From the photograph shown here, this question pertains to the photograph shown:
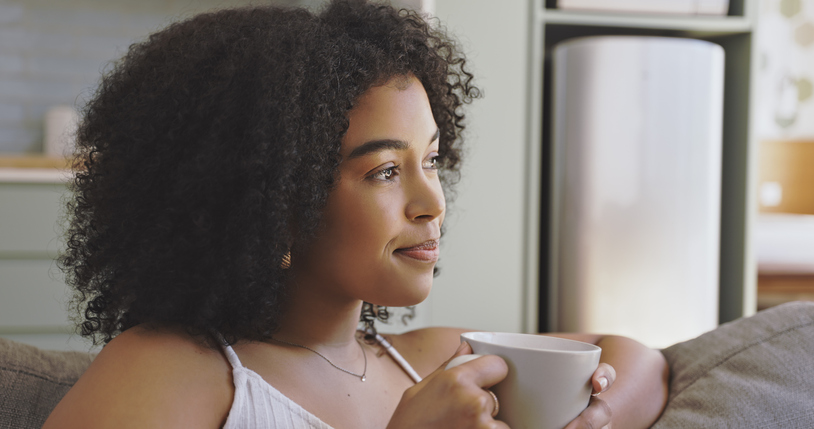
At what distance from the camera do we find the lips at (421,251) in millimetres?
751

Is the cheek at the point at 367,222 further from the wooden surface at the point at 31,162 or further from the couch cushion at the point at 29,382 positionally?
the wooden surface at the point at 31,162

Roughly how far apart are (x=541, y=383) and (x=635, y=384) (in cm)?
34

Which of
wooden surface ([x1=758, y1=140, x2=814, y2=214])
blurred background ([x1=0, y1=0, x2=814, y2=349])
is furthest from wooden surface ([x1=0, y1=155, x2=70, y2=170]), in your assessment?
wooden surface ([x1=758, y1=140, x2=814, y2=214])

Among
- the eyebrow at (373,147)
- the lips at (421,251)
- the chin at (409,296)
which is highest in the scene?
the eyebrow at (373,147)

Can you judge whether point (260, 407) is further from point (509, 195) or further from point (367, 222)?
point (509, 195)

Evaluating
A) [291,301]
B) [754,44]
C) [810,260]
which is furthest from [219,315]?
[810,260]

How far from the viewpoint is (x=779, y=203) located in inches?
132

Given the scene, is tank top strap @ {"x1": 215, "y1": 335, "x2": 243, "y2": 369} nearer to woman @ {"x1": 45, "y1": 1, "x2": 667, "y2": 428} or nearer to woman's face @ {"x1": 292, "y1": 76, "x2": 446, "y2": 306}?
woman @ {"x1": 45, "y1": 1, "x2": 667, "y2": 428}

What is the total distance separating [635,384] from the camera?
0.83 m

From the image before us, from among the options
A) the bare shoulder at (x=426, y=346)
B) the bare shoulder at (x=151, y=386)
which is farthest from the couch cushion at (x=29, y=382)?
the bare shoulder at (x=426, y=346)

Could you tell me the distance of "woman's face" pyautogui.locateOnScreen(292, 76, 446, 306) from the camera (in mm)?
732

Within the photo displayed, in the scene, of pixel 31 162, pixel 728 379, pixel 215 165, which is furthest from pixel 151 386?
pixel 31 162

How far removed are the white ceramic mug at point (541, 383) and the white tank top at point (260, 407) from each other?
20 cm

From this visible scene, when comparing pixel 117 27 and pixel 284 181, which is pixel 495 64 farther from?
pixel 117 27
